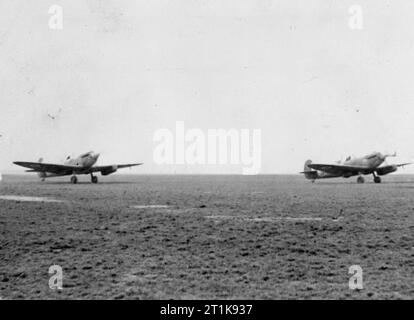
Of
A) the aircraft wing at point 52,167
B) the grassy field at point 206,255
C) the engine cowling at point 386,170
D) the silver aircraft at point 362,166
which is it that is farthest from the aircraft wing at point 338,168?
the grassy field at point 206,255

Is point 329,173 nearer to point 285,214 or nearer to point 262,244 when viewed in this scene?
point 285,214

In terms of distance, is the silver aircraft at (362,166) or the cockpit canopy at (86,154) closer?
the cockpit canopy at (86,154)

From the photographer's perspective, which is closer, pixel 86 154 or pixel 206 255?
pixel 206 255

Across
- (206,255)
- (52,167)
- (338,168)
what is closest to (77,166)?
(52,167)

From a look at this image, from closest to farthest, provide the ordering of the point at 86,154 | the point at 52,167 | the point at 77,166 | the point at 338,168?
the point at 52,167
the point at 77,166
the point at 86,154
the point at 338,168

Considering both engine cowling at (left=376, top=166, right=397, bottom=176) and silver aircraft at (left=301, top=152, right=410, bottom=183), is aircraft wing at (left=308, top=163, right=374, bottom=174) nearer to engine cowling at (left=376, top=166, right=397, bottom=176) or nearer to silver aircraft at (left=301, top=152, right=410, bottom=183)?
silver aircraft at (left=301, top=152, right=410, bottom=183)

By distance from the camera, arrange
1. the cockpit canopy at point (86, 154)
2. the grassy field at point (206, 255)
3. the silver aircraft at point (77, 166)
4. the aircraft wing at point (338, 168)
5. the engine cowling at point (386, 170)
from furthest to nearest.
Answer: the aircraft wing at point (338, 168) → the engine cowling at point (386, 170) → the cockpit canopy at point (86, 154) → the silver aircraft at point (77, 166) → the grassy field at point (206, 255)

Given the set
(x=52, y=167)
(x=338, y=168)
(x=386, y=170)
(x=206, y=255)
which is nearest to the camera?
(x=206, y=255)

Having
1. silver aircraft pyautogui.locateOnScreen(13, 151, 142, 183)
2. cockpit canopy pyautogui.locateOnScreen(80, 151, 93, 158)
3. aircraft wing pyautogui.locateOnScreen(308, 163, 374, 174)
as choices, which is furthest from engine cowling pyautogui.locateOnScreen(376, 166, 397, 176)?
cockpit canopy pyautogui.locateOnScreen(80, 151, 93, 158)

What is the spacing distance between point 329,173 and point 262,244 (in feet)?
122

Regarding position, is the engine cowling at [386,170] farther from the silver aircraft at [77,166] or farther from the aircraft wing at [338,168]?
the silver aircraft at [77,166]

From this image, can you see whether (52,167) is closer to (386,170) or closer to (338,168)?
(338,168)
